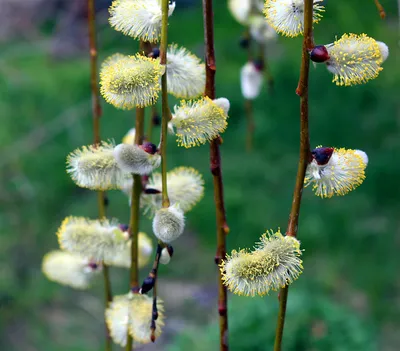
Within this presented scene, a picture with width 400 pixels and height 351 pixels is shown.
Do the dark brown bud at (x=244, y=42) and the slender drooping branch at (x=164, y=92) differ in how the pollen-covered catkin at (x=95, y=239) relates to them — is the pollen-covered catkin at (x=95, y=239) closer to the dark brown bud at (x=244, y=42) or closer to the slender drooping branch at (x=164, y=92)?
the slender drooping branch at (x=164, y=92)

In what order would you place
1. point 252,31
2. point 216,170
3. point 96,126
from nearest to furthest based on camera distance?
point 216,170 < point 96,126 < point 252,31

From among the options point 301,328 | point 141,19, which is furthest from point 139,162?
point 301,328

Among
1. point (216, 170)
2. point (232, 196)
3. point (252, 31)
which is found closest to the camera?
point (216, 170)

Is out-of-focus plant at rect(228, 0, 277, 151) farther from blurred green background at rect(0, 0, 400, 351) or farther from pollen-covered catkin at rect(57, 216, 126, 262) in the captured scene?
blurred green background at rect(0, 0, 400, 351)

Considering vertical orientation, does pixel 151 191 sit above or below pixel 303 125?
below

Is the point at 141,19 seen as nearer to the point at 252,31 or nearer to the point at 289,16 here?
the point at 289,16

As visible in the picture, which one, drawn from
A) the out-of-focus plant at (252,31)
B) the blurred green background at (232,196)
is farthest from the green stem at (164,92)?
the blurred green background at (232,196)
